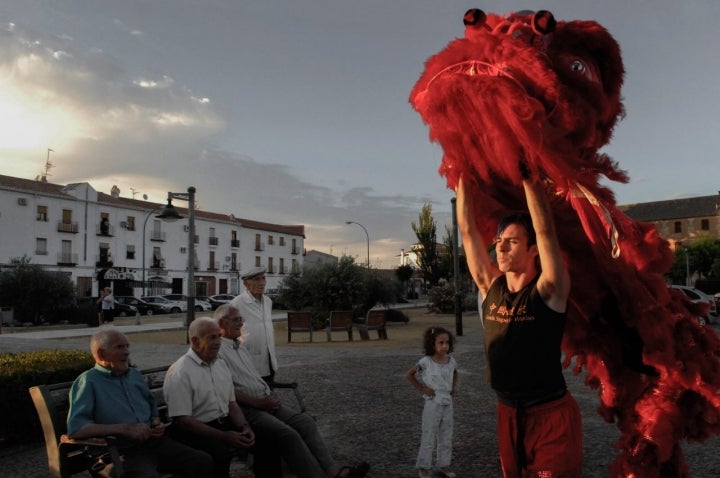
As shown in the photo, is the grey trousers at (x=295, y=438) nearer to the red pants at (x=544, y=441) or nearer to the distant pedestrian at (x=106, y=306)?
the red pants at (x=544, y=441)

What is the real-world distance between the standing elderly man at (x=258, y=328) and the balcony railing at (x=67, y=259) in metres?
47.4

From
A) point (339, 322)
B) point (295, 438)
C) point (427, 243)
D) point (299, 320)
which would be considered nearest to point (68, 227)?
point (427, 243)

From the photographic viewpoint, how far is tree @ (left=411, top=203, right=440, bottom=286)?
124ft

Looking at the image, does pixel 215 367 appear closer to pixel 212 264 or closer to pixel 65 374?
pixel 65 374

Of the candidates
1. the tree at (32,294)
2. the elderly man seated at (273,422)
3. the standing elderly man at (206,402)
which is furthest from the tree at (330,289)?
the standing elderly man at (206,402)

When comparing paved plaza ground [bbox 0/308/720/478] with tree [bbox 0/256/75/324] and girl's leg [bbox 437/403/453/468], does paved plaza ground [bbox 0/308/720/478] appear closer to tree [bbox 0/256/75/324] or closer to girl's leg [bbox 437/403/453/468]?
girl's leg [bbox 437/403/453/468]

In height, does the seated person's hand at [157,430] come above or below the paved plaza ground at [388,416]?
above

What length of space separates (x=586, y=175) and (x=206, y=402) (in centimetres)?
289

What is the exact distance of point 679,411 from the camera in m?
2.22

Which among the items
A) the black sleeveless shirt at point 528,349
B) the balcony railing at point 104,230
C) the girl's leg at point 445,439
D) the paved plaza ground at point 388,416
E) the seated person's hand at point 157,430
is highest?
the balcony railing at point 104,230

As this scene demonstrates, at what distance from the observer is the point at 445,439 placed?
165 inches

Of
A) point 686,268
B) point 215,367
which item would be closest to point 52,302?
point 215,367

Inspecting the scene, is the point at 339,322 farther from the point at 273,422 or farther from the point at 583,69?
the point at 583,69

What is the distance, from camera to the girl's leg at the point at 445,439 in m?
4.17
